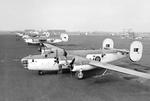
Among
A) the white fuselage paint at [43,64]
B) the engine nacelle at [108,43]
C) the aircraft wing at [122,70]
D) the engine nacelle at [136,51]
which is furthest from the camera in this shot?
the engine nacelle at [108,43]

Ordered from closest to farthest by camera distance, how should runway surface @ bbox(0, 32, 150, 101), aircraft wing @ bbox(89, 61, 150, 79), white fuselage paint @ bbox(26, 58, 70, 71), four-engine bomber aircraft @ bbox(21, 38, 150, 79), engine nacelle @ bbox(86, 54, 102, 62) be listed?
aircraft wing @ bbox(89, 61, 150, 79) < runway surface @ bbox(0, 32, 150, 101) < four-engine bomber aircraft @ bbox(21, 38, 150, 79) < white fuselage paint @ bbox(26, 58, 70, 71) < engine nacelle @ bbox(86, 54, 102, 62)

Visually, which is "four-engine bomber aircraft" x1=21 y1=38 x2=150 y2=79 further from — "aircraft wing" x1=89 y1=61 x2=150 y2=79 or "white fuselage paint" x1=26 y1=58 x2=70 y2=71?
"aircraft wing" x1=89 y1=61 x2=150 y2=79

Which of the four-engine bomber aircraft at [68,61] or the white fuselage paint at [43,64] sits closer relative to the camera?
the four-engine bomber aircraft at [68,61]

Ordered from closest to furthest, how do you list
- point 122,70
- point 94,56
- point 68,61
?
1. point 122,70
2. point 68,61
3. point 94,56

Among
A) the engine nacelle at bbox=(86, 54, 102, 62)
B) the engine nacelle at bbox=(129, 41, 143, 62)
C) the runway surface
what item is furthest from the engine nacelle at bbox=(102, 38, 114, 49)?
the runway surface

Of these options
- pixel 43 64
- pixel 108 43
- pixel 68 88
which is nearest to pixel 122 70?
pixel 68 88

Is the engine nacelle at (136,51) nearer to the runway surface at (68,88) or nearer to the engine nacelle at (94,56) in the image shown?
the runway surface at (68,88)

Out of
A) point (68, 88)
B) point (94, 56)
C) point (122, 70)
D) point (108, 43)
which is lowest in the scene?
point (68, 88)

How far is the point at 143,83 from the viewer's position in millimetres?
13562

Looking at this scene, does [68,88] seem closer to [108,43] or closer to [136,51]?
[136,51]

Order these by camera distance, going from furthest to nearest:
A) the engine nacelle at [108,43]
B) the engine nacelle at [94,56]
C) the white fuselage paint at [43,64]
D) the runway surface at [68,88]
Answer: the engine nacelle at [108,43], the engine nacelle at [94,56], the white fuselage paint at [43,64], the runway surface at [68,88]

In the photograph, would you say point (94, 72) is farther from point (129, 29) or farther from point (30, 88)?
point (129, 29)

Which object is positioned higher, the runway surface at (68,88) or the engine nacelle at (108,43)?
the engine nacelle at (108,43)

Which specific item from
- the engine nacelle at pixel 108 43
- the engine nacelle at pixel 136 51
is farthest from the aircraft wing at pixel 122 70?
the engine nacelle at pixel 108 43
